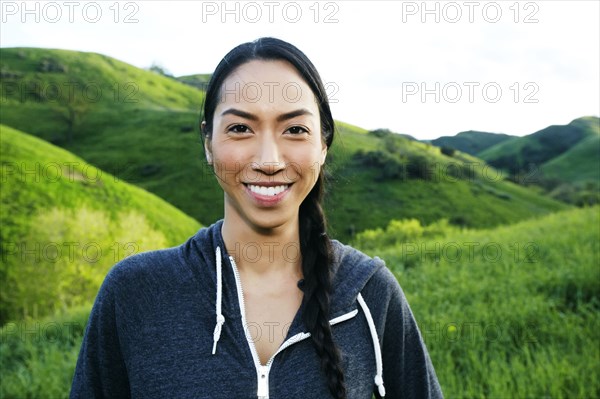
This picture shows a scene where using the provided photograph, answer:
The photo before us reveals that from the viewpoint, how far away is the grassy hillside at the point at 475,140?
9531 cm

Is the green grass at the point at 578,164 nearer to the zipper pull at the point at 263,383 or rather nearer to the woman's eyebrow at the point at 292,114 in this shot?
the woman's eyebrow at the point at 292,114

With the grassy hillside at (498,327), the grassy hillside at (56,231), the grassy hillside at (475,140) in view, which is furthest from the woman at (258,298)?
the grassy hillside at (475,140)

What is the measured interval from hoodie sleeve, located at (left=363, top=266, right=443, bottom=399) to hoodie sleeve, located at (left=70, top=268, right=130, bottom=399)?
918mm

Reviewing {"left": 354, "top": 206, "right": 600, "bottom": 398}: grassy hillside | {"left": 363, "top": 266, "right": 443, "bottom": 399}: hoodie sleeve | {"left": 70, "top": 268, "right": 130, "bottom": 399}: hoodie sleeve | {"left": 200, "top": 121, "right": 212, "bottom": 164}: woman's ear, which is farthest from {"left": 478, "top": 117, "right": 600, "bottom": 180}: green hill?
{"left": 70, "top": 268, "right": 130, "bottom": 399}: hoodie sleeve

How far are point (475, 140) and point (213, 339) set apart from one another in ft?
339

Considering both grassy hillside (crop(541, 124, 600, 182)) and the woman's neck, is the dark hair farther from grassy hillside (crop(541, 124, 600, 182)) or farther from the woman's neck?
grassy hillside (crop(541, 124, 600, 182))

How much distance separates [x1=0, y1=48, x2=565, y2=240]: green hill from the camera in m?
44.6

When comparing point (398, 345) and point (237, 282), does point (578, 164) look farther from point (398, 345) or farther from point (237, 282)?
point (237, 282)

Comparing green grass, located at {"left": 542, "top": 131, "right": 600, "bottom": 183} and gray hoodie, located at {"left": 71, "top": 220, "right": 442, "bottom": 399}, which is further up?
green grass, located at {"left": 542, "top": 131, "right": 600, "bottom": 183}

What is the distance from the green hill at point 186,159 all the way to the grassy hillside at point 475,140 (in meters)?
29.6

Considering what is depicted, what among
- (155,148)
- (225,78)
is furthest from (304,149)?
(155,148)

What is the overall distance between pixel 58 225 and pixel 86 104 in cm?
4857

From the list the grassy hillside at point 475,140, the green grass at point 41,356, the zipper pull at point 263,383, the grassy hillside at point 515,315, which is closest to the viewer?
the zipper pull at point 263,383

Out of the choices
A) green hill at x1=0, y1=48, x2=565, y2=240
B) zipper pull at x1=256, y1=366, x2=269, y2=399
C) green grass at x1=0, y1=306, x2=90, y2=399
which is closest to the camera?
zipper pull at x1=256, y1=366, x2=269, y2=399
